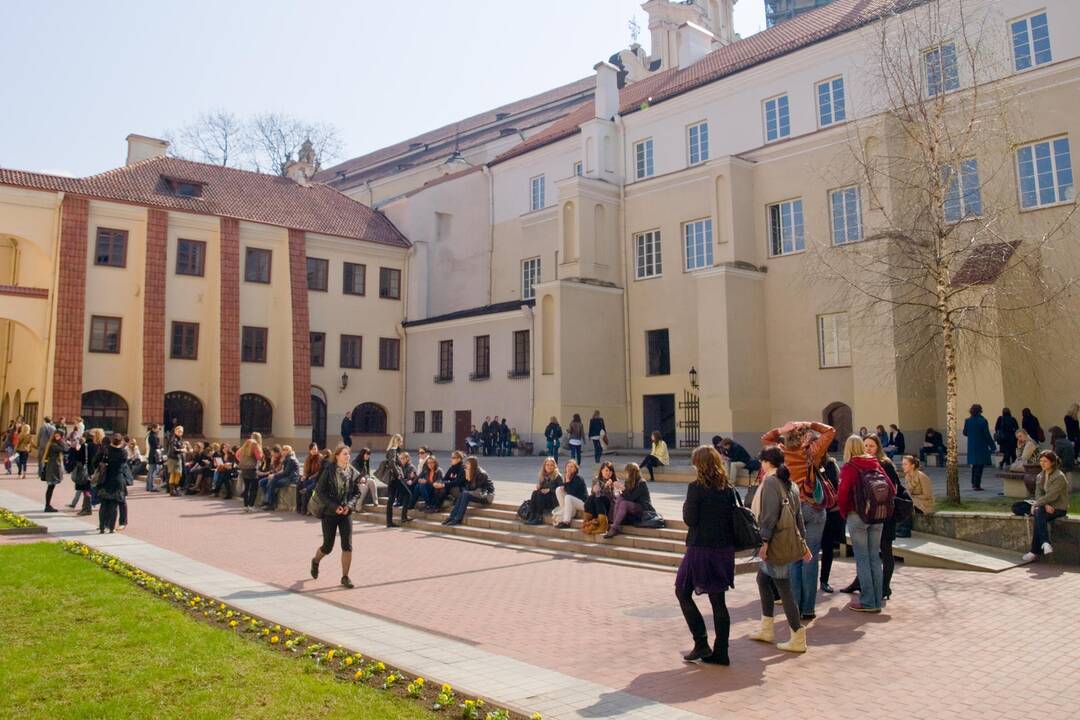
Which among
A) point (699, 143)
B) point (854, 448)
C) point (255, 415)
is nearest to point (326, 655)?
point (854, 448)

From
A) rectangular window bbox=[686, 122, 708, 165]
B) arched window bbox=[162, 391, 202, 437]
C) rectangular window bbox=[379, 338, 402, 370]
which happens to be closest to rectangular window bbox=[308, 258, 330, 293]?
rectangular window bbox=[379, 338, 402, 370]

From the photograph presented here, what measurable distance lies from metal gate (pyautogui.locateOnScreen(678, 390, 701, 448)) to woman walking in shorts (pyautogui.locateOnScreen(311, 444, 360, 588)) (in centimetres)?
1981

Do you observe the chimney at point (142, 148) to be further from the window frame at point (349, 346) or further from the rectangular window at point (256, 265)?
the window frame at point (349, 346)

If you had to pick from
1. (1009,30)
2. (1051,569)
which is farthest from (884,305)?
(1051,569)

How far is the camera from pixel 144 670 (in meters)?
6.26

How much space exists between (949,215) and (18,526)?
2112 cm

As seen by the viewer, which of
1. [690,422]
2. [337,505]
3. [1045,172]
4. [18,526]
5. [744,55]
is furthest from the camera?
[744,55]

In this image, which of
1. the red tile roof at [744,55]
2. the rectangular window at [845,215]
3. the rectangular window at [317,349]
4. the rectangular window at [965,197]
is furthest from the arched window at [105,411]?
the rectangular window at [965,197]

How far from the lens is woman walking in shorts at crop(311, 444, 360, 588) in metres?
10.4

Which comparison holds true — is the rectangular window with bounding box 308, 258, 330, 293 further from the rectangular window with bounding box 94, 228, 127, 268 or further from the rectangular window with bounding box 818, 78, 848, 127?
the rectangular window with bounding box 818, 78, 848, 127

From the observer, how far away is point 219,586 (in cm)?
1004

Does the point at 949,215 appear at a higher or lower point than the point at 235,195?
lower

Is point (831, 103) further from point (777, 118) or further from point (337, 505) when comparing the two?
point (337, 505)

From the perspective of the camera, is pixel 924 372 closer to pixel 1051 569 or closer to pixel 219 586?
pixel 1051 569
